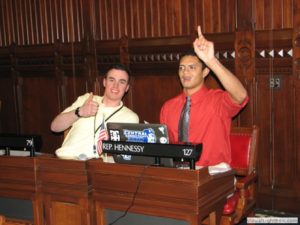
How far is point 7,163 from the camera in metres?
2.61

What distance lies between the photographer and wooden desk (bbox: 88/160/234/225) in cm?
209

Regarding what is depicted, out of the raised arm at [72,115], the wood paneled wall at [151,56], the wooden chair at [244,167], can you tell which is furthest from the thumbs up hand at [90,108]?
the wood paneled wall at [151,56]

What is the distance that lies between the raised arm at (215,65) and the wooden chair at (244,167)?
0.44m

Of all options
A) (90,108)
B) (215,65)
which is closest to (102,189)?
(90,108)

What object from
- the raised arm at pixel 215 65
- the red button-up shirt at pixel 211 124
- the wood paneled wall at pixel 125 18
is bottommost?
the red button-up shirt at pixel 211 124

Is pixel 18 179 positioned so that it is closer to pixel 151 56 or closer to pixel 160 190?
pixel 160 190

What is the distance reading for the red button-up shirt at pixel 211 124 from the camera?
2883 millimetres

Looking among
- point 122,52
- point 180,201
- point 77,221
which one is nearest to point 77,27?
point 122,52

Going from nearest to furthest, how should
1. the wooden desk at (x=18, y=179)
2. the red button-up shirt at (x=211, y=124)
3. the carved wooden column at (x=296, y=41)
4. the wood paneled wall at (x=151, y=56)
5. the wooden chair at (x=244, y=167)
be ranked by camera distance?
1. the wooden desk at (x=18, y=179)
2. the wooden chair at (x=244, y=167)
3. the red button-up shirt at (x=211, y=124)
4. the carved wooden column at (x=296, y=41)
5. the wood paneled wall at (x=151, y=56)

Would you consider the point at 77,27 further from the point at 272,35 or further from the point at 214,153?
the point at 214,153

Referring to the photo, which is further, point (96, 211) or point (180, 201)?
point (96, 211)

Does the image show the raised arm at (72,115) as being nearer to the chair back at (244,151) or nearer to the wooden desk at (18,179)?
the wooden desk at (18,179)

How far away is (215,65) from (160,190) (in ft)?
2.90

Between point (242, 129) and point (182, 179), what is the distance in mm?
1169
